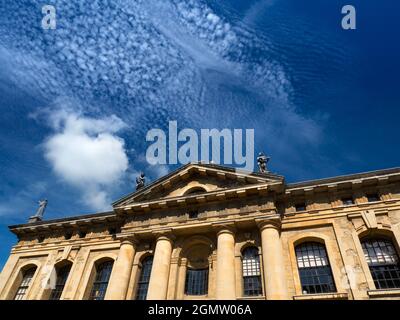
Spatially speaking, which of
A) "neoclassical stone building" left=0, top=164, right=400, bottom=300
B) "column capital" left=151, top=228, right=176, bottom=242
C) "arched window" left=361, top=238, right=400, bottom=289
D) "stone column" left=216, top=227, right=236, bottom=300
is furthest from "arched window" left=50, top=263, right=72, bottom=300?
"arched window" left=361, top=238, right=400, bottom=289

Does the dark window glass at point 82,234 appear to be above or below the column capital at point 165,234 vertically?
above

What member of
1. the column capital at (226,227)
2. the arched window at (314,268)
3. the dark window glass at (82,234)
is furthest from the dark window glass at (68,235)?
the arched window at (314,268)

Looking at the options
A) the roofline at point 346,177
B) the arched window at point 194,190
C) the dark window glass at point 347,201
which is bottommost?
the dark window glass at point 347,201

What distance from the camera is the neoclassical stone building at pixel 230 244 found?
57.4ft

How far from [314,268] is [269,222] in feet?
12.1

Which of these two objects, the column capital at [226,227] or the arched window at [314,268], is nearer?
the arched window at [314,268]

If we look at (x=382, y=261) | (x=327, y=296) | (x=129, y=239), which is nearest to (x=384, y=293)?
(x=382, y=261)

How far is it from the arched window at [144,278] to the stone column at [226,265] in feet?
19.3

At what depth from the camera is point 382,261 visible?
17312mm

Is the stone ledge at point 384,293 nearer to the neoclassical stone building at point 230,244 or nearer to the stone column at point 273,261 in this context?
the neoclassical stone building at point 230,244

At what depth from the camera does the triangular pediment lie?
22.9m
